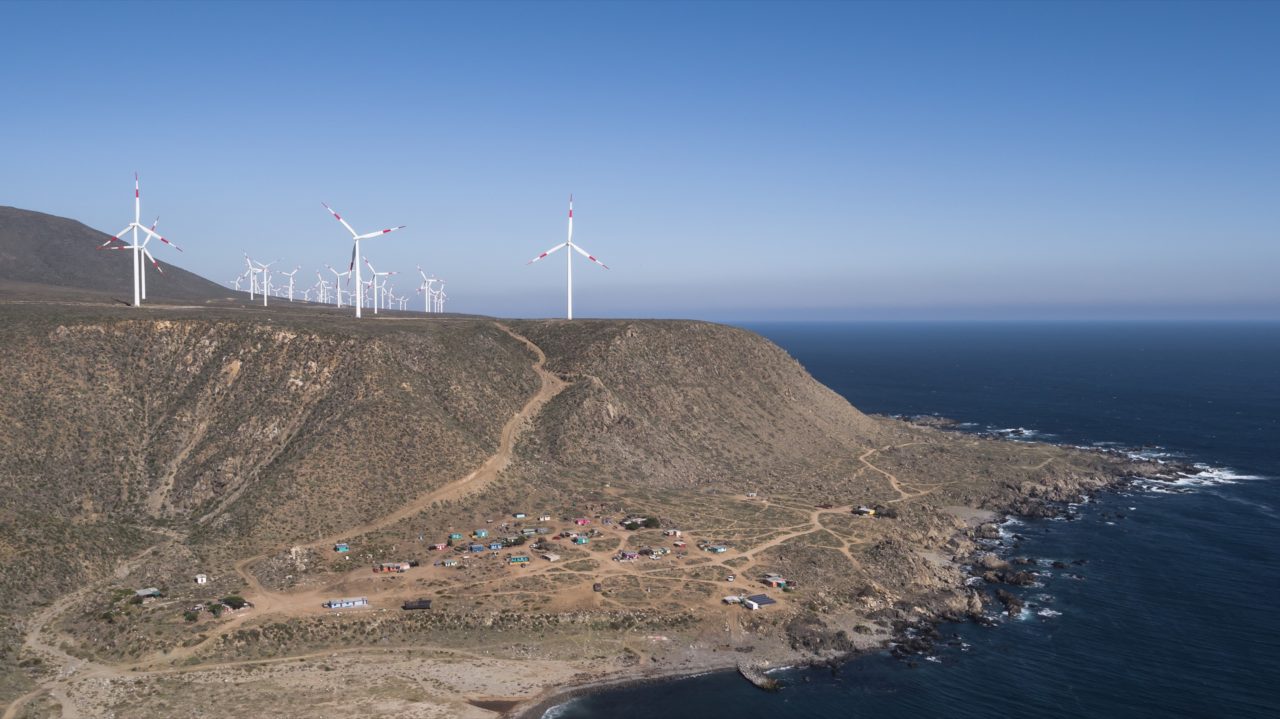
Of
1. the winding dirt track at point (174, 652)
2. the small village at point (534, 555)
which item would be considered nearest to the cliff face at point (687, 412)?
the winding dirt track at point (174, 652)

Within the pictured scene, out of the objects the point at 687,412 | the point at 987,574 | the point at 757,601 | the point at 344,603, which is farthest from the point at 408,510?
the point at 987,574

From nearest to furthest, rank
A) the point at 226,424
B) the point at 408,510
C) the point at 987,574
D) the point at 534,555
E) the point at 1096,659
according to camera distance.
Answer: the point at 1096,659, the point at 534,555, the point at 987,574, the point at 408,510, the point at 226,424

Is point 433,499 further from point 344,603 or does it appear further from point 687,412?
point 687,412

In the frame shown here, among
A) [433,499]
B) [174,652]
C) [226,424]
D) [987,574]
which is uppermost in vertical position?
[226,424]

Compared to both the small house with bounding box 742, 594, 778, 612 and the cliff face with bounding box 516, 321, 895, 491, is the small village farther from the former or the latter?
the cliff face with bounding box 516, 321, 895, 491

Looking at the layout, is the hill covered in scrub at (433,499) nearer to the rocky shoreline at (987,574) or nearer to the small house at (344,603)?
the rocky shoreline at (987,574)

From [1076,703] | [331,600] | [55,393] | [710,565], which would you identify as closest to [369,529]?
[331,600]

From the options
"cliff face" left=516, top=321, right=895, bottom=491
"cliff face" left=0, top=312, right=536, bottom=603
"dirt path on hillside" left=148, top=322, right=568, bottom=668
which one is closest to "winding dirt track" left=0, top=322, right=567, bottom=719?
"dirt path on hillside" left=148, top=322, right=568, bottom=668

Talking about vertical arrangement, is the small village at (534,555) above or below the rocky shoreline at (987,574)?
above
